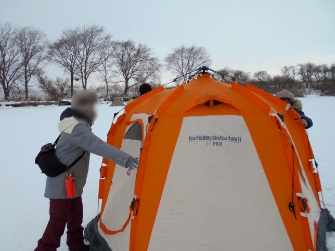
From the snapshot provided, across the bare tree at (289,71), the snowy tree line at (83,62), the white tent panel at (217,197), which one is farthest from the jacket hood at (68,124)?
the bare tree at (289,71)

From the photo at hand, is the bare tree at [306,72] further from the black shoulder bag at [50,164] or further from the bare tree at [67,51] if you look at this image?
the black shoulder bag at [50,164]

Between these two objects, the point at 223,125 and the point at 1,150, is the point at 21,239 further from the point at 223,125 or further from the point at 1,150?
the point at 1,150

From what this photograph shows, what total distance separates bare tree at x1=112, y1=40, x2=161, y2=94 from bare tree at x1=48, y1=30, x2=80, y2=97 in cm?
690

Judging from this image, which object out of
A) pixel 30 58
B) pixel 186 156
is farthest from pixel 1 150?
pixel 30 58

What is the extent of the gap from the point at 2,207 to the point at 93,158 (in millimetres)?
3094

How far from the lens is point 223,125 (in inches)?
99.2

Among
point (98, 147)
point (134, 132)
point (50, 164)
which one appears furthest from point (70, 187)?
point (134, 132)

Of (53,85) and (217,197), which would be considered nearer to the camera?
(217,197)

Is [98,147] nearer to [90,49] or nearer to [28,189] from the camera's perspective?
[28,189]

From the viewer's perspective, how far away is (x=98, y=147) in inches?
88.7

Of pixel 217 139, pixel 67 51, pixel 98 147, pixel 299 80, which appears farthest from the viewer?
pixel 299 80

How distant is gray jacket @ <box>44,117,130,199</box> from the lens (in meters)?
2.23

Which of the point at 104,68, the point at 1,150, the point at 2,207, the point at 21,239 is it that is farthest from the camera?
the point at 104,68

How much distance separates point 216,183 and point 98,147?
1205 millimetres
